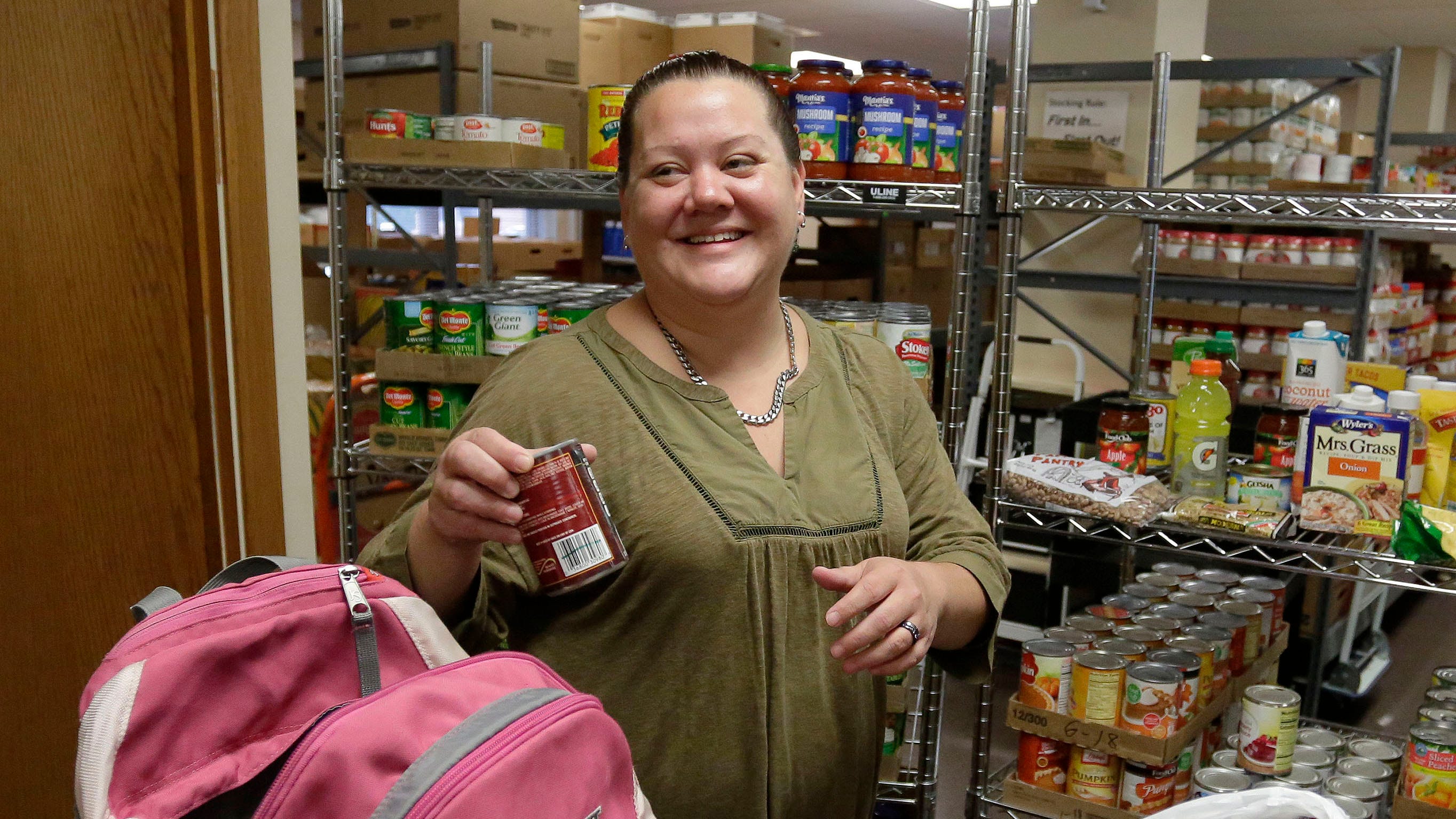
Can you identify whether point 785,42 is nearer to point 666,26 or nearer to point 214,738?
point 666,26

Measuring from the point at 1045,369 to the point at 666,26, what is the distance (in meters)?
2.95

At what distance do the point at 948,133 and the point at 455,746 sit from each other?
5.32 feet

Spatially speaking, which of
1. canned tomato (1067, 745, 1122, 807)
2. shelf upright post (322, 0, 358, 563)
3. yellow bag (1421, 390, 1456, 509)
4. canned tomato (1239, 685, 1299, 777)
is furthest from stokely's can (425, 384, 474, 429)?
yellow bag (1421, 390, 1456, 509)

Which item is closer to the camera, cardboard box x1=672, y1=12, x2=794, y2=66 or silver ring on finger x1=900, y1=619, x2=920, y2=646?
silver ring on finger x1=900, y1=619, x2=920, y2=646

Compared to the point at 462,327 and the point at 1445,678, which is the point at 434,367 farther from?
the point at 1445,678

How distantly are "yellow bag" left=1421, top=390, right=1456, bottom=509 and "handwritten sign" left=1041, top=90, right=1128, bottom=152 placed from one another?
3.31 m

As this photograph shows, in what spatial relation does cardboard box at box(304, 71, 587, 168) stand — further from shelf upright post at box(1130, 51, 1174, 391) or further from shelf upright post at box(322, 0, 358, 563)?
shelf upright post at box(1130, 51, 1174, 391)

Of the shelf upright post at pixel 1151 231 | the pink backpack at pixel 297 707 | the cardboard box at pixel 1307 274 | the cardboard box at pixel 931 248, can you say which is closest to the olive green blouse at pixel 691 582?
the pink backpack at pixel 297 707

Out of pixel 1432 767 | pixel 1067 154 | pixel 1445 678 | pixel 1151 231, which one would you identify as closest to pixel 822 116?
pixel 1151 231

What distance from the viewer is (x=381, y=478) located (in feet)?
11.2

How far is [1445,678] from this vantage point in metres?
2.09

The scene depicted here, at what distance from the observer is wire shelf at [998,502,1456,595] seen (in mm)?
1689

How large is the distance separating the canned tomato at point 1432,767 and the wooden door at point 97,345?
6.91ft

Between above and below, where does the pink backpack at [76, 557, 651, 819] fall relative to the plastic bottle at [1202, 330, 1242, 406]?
below
